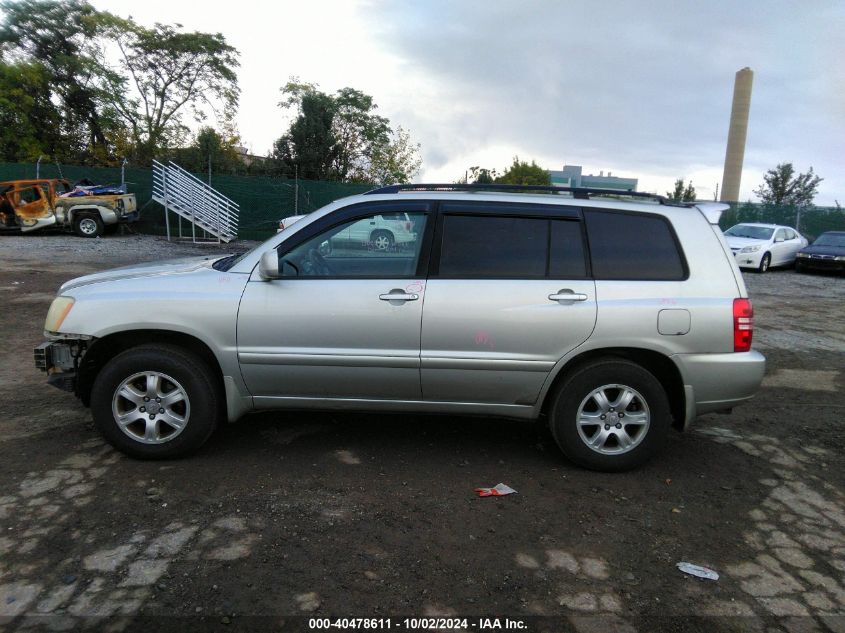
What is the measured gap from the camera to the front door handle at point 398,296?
12.5 feet

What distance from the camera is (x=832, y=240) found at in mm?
19375

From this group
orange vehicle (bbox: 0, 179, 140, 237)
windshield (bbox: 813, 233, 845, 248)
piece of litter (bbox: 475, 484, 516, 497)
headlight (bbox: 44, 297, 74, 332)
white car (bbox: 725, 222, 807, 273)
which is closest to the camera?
piece of litter (bbox: 475, 484, 516, 497)

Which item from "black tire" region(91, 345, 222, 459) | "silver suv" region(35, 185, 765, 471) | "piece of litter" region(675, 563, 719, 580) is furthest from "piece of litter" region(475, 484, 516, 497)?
"black tire" region(91, 345, 222, 459)

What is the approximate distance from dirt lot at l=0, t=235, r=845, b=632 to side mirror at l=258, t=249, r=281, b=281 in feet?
4.01

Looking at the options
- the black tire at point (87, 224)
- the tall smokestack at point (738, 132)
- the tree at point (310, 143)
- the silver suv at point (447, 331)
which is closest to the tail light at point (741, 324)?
the silver suv at point (447, 331)

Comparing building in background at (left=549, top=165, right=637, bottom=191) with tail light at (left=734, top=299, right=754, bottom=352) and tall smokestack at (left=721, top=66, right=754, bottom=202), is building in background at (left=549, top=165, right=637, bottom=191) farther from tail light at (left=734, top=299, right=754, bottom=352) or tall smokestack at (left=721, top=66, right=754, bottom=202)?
tail light at (left=734, top=299, right=754, bottom=352)

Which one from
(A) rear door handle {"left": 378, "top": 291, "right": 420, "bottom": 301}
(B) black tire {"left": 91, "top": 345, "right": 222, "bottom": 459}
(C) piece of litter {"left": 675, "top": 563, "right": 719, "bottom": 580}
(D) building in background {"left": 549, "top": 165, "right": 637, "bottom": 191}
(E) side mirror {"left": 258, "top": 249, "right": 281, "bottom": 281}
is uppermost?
(D) building in background {"left": 549, "top": 165, "right": 637, "bottom": 191}

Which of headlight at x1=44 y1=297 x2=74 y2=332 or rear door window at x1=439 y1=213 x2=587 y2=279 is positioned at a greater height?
rear door window at x1=439 y1=213 x2=587 y2=279

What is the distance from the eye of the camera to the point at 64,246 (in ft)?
55.9

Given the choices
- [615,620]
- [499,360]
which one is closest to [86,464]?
[499,360]

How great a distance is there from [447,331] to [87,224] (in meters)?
19.4

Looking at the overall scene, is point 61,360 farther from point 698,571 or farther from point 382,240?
point 698,571

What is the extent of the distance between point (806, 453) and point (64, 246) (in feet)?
59.7

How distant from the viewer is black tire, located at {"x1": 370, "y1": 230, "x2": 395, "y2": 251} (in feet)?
13.6
